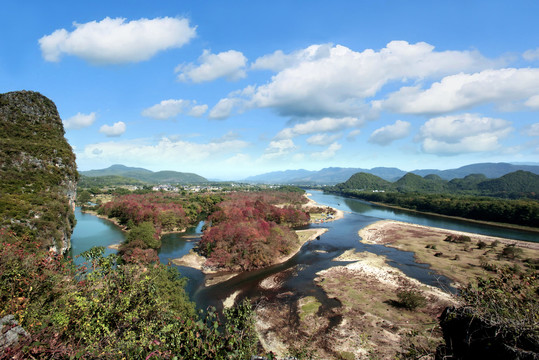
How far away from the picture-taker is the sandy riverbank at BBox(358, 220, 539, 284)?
33344mm

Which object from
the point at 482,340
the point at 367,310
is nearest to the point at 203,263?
the point at 367,310

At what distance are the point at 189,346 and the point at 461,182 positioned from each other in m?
240

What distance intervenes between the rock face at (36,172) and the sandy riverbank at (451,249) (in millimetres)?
48798

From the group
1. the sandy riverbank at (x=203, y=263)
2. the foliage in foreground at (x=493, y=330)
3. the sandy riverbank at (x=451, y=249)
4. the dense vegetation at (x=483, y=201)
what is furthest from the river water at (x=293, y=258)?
the dense vegetation at (x=483, y=201)

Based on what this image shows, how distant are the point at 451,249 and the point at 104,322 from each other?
175ft

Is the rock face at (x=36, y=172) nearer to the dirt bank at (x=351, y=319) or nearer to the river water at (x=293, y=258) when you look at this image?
the river water at (x=293, y=258)

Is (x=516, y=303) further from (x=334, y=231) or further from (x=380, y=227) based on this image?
(x=380, y=227)

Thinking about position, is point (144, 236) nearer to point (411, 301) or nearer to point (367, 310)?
point (367, 310)

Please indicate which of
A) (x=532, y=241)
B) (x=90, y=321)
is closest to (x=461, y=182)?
(x=532, y=241)

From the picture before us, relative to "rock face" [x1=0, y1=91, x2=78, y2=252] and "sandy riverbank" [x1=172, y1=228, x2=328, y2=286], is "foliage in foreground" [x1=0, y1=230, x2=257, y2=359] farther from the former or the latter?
"sandy riverbank" [x1=172, y1=228, x2=328, y2=286]


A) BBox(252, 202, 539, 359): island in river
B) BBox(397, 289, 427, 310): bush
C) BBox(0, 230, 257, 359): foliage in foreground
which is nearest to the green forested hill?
BBox(252, 202, 539, 359): island in river

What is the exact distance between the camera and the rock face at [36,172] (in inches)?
1204

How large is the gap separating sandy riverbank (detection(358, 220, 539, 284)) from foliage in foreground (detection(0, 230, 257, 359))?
34.6m

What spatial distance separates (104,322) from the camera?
7.17 m
